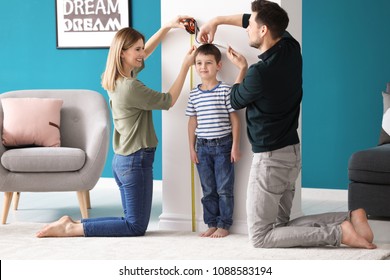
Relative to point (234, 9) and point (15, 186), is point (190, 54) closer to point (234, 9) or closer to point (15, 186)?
point (234, 9)

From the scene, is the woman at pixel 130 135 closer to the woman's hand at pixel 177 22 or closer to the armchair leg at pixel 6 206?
the woman's hand at pixel 177 22

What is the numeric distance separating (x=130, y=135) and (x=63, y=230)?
1.98ft

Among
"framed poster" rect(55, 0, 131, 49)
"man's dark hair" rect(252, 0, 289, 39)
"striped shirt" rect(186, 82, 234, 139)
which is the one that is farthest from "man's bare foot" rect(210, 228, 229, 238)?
"framed poster" rect(55, 0, 131, 49)

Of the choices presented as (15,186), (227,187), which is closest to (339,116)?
(227,187)

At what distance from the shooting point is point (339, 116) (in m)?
5.89

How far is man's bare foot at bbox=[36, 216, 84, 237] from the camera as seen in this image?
4379mm

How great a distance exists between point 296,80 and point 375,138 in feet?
6.38

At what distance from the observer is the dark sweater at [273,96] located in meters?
3.95

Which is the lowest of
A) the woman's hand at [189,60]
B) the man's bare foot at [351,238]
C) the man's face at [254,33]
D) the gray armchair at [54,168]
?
the man's bare foot at [351,238]

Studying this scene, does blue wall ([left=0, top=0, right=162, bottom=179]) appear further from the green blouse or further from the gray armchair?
the green blouse

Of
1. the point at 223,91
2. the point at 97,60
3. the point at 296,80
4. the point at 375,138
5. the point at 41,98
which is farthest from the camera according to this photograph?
the point at 97,60

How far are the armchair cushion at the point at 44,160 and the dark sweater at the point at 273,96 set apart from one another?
126cm

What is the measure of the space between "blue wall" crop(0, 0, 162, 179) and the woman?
202 centimetres

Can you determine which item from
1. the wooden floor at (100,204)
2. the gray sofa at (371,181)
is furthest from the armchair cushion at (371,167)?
the wooden floor at (100,204)
